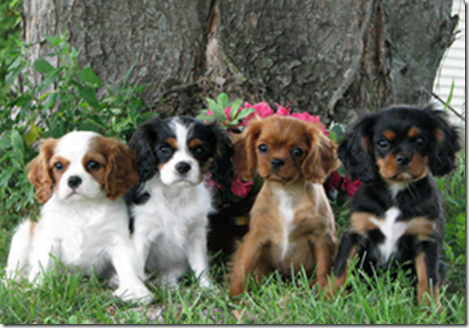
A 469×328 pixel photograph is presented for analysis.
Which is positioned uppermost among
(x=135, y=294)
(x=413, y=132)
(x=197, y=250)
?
(x=413, y=132)

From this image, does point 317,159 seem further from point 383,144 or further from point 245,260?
point 245,260

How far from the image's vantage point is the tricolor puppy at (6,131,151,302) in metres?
3.64

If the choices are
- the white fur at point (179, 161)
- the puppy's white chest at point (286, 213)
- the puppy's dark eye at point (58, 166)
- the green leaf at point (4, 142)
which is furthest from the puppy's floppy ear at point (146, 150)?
the green leaf at point (4, 142)

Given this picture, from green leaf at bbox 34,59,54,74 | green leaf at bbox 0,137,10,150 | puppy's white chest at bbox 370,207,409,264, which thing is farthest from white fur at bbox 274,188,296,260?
green leaf at bbox 0,137,10,150

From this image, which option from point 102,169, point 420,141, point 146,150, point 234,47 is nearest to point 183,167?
point 146,150

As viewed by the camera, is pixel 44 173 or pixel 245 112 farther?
pixel 245 112

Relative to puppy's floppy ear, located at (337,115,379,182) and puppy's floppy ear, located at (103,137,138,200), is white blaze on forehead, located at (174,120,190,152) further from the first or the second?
puppy's floppy ear, located at (337,115,379,182)

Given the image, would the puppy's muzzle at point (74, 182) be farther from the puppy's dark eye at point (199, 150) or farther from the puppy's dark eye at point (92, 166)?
the puppy's dark eye at point (199, 150)

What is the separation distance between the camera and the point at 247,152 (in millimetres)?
3729

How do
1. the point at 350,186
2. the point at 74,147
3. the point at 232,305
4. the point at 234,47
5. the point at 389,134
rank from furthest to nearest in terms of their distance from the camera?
the point at 234,47 → the point at 350,186 → the point at 74,147 → the point at 232,305 → the point at 389,134

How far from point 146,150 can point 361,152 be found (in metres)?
1.40

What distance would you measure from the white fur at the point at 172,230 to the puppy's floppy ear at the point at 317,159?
845 mm

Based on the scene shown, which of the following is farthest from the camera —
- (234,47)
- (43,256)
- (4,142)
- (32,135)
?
(234,47)

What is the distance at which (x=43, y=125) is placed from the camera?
16.7 feet
